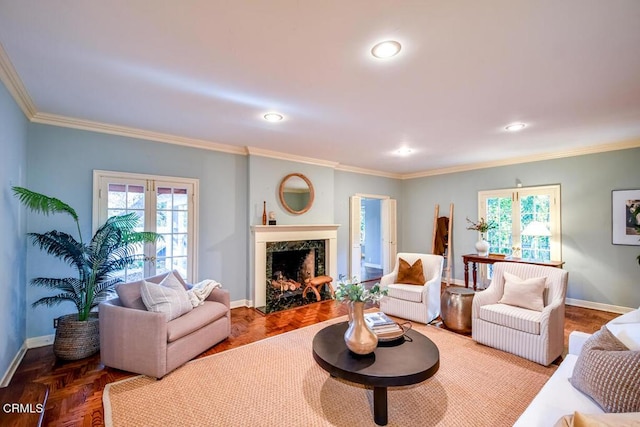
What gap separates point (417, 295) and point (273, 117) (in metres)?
2.79

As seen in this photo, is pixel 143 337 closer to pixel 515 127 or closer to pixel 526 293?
pixel 526 293

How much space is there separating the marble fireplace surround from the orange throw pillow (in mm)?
1514

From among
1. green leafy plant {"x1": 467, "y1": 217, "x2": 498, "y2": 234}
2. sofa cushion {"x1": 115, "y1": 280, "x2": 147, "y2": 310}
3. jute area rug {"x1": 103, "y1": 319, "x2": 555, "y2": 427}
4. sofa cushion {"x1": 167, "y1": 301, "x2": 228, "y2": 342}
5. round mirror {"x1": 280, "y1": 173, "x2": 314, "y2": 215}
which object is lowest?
jute area rug {"x1": 103, "y1": 319, "x2": 555, "y2": 427}

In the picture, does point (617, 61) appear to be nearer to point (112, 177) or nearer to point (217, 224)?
point (217, 224)

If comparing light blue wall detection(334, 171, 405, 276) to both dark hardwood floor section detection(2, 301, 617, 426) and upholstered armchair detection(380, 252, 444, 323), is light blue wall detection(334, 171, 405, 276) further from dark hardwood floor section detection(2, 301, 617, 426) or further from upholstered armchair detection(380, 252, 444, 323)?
upholstered armchair detection(380, 252, 444, 323)

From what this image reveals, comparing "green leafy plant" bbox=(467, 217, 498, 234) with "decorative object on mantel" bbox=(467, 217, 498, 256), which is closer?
"decorative object on mantel" bbox=(467, 217, 498, 256)

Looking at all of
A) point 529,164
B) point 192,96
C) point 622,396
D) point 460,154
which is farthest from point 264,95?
point 529,164

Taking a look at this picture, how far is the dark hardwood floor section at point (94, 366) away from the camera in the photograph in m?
2.08

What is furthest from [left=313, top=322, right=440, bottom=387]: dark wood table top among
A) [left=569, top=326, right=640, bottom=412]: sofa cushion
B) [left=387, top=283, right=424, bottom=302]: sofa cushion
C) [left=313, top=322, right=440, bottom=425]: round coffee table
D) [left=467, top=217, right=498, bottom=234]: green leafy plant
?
[left=467, top=217, right=498, bottom=234]: green leafy plant

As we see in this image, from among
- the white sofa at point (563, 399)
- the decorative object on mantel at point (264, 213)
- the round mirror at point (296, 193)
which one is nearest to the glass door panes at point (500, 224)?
the round mirror at point (296, 193)

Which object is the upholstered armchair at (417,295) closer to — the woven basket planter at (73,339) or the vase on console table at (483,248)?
the vase on console table at (483,248)

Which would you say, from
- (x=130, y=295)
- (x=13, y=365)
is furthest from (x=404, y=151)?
(x=13, y=365)

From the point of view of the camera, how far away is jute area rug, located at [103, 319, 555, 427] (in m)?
1.97

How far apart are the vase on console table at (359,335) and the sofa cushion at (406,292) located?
1.86 metres
